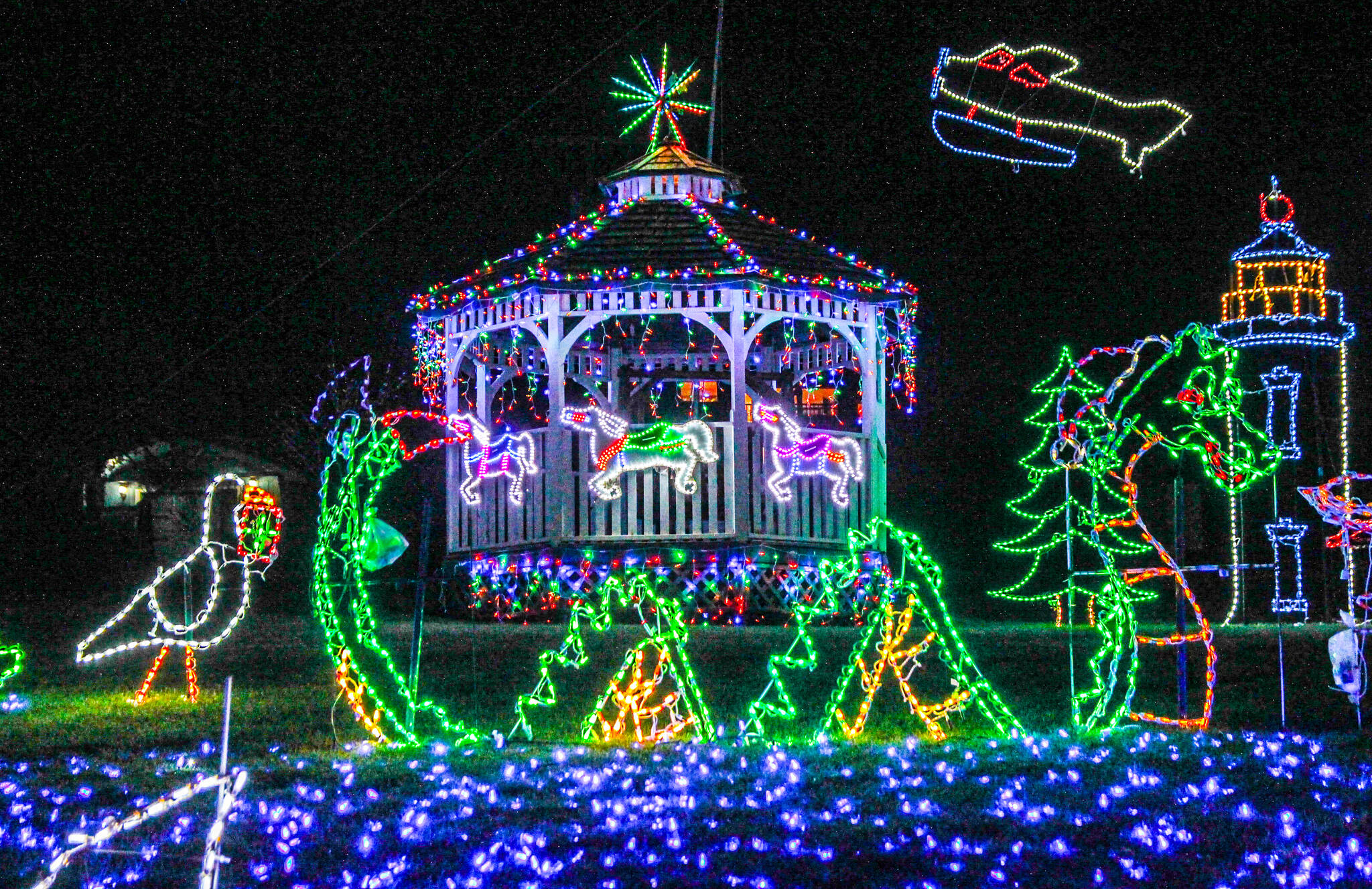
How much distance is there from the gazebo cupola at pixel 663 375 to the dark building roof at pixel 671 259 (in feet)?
0.08

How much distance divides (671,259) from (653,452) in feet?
6.41

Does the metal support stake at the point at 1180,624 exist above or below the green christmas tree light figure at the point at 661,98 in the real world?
below

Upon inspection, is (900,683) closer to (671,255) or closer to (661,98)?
(671,255)

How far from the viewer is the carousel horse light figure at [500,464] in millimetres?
17406

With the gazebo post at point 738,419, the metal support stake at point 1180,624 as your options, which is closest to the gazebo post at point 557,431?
the gazebo post at point 738,419

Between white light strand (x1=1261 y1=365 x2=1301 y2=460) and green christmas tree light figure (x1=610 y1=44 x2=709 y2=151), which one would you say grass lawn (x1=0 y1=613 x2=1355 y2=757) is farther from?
green christmas tree light figure (x1=610 y1=44 x2=709 y2=151)

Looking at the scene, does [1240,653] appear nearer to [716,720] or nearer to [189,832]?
[716,720]

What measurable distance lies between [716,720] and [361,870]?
14.0 ft

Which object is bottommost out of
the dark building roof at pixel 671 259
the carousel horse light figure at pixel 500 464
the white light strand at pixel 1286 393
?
the carousel horse light figure at pixel 500 464

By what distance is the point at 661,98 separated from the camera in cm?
1962

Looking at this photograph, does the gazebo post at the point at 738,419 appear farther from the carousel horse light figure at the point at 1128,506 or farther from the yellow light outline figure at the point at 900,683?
the yellow light outline figure at the point at 900,683

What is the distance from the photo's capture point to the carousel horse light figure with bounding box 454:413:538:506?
57.1 ft

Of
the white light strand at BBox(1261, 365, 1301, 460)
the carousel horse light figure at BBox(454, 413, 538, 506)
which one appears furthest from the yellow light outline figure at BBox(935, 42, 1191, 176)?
the carousel horse light figure at BBox(454, 413, 538, 506)

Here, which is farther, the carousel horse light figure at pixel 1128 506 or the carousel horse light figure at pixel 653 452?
the carousel horse light figure at pixel 653 452
